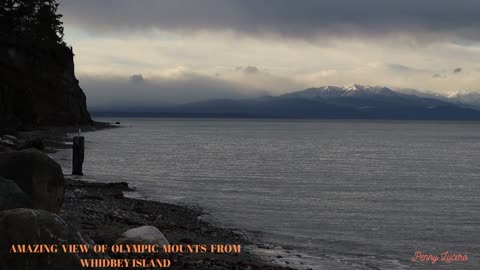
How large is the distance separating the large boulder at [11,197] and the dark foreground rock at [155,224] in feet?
8.05

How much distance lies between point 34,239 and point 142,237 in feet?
19.1

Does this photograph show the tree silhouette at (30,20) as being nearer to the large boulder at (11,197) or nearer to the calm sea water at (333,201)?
the calm sea water at (333,201)

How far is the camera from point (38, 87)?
101562mm

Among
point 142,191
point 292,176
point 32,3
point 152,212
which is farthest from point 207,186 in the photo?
point 32,3

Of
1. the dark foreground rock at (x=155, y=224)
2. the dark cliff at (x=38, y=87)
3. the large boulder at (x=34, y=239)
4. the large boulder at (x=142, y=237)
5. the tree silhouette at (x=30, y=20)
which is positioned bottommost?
the dark foreground rock at (x=155, y=224)

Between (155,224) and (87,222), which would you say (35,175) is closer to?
(87,222)

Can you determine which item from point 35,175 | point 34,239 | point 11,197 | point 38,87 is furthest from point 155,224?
point 38,87

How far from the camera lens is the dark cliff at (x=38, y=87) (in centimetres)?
7750

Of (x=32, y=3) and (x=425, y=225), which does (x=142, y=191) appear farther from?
(x=32, y=3)

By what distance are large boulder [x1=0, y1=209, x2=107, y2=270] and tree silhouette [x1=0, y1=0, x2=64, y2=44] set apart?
9469 cm

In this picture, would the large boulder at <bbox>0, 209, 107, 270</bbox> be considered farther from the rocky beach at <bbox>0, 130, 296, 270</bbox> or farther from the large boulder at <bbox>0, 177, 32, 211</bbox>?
the large boulder at <bbox>0, 177, 32, 211</bbox>

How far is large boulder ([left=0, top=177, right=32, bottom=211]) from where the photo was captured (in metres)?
11.3

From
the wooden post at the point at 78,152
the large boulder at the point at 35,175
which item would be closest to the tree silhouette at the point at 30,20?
the wooden post at the point at 78,152

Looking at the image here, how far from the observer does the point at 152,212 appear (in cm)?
2533
